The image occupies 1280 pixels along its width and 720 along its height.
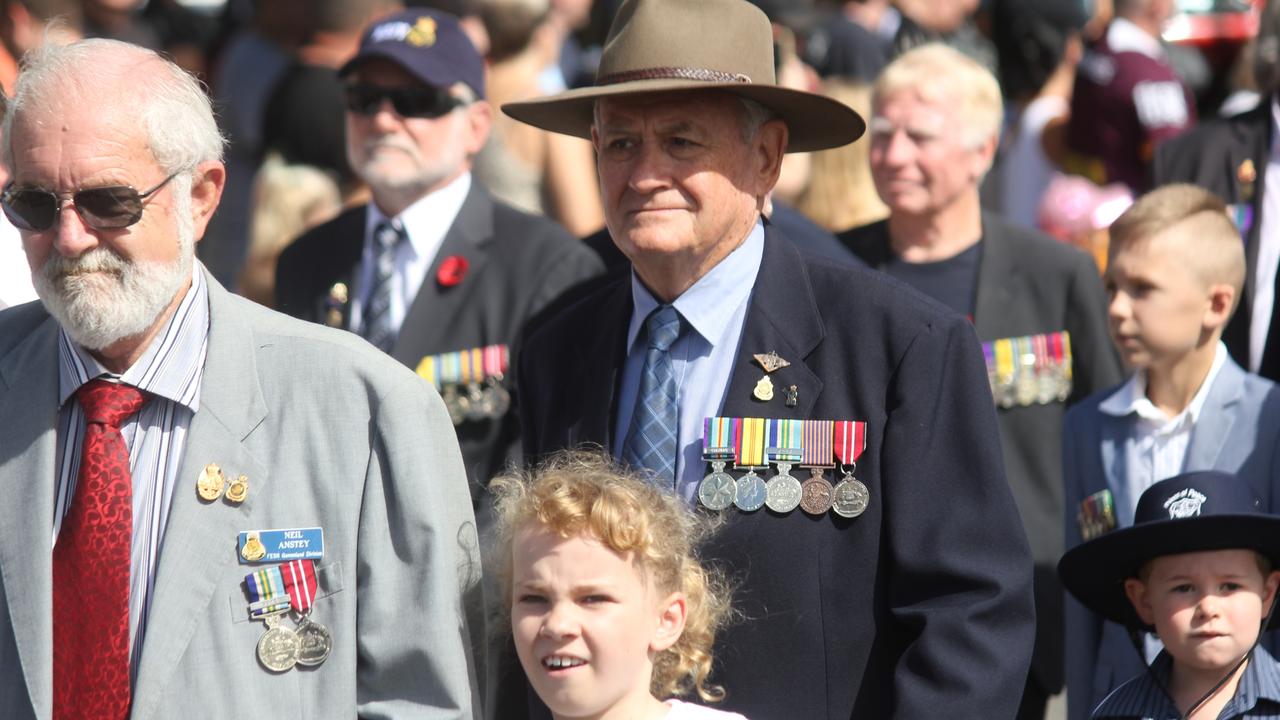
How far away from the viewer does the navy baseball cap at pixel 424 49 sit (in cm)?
645

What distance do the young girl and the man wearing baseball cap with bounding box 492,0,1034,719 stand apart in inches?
5.2

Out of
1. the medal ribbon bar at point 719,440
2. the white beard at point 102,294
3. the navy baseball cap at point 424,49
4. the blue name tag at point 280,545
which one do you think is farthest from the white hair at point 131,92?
the navy baseball cap at point 424,49

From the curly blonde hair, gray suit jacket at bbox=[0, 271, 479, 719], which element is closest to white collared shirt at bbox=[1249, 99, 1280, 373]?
the curly blonde hair

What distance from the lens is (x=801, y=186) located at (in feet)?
26.1

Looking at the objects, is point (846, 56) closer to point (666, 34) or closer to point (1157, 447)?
point (1157, 447)

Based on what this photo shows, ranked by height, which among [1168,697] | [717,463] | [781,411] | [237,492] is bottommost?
[1168,697]

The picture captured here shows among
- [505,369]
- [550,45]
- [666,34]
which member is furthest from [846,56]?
[666,34]

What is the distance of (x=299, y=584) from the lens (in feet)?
11.4

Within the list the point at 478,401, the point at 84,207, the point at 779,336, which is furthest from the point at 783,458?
the point at 478,401

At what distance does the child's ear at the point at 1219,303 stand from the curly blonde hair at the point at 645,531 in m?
2.31

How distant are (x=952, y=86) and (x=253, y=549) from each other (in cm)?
369

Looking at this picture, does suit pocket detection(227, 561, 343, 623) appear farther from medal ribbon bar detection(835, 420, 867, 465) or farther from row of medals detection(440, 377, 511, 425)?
A: row of medals detection(440, 377, 511, 425)

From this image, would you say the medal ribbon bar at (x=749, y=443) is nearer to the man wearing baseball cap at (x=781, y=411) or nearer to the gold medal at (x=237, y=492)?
the man wearing baseball cap at (x=781, y=411)

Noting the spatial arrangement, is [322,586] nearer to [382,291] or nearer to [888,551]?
[888,551]
